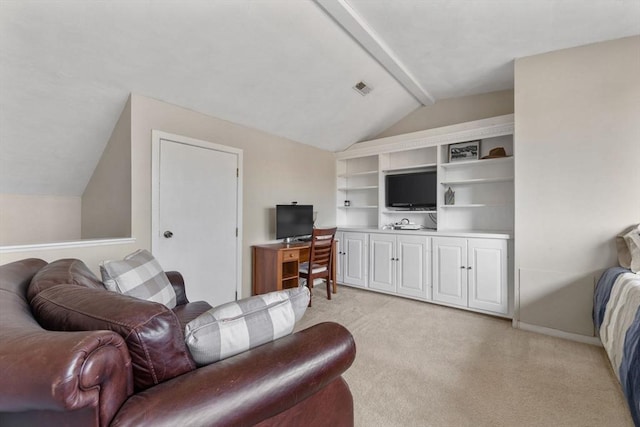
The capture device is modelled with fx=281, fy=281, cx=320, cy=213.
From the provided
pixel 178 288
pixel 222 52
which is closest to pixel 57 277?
pixel 178 288

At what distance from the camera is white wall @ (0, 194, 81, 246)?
277 centimetres

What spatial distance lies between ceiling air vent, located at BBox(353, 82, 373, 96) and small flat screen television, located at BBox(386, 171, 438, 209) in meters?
1.30

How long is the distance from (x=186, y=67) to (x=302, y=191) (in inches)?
86.3

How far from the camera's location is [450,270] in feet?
11.0

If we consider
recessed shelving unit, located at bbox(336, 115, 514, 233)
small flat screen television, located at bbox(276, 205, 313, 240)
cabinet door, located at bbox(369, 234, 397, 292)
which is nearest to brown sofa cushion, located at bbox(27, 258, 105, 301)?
small flat screen television, located at bbox(276, 205, 313, 240)

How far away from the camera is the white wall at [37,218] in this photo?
9.07 ft

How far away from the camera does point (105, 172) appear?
2855 mm

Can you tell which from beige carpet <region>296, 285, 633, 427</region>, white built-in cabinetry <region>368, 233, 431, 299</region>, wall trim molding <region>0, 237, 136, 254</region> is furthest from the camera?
white built-in cabinetry <region>368, 233, 431, 299</region>

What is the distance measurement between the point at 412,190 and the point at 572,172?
5.78ft

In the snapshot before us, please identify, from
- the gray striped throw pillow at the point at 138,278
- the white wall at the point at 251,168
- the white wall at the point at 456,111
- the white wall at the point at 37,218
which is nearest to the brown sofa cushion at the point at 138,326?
the gray striped throw pillow at the point at 138,278

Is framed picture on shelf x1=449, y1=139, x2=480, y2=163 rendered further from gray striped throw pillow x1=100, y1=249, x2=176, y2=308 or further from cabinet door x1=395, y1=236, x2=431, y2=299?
gray striped throw pillow x1=100, y1=249, x2=176, y2=308

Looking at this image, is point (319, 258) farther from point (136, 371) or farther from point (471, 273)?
point (136, 371)

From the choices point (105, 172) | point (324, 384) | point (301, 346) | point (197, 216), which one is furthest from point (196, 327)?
point (105, 172)

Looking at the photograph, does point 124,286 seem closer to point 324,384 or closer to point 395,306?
point 324,384
